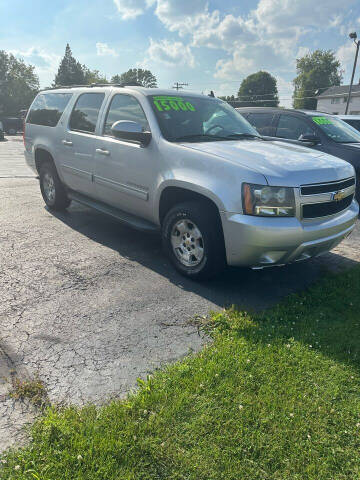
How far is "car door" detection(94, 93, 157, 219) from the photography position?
14.3 ft

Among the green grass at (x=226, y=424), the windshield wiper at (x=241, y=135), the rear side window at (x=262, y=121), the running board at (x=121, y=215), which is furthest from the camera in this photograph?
the rear side window at (x=262, y=121)

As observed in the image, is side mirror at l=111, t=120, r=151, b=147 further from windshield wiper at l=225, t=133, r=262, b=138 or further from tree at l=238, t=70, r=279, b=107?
tree at l=238, t=70, r=279, b=107

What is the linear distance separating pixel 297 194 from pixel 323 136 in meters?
4.72

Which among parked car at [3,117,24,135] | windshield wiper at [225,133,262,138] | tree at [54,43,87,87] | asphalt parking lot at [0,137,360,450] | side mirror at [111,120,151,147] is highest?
tree at [54,43,87,87]

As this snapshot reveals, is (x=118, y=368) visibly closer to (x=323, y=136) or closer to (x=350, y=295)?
(x=350, y=295)

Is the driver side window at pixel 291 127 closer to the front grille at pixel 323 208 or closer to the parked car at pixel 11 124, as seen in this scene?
the front grille at pixel 323 208

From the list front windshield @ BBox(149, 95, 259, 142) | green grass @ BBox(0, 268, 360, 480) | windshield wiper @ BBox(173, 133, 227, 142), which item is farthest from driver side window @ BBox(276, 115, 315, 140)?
green grass @ BBox(0, 268, 360, 480)

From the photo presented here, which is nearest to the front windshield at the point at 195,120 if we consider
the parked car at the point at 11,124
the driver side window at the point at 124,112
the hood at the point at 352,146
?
the driver side window at the point at 124,112

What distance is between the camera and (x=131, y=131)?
4.16 m

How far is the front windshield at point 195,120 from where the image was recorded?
172 inches

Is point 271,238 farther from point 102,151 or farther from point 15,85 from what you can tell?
point 15,85

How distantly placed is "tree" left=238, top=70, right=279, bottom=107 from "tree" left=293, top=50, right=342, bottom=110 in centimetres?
565

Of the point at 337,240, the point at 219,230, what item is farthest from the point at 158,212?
the point at 337,240

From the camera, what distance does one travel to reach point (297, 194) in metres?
3.45
